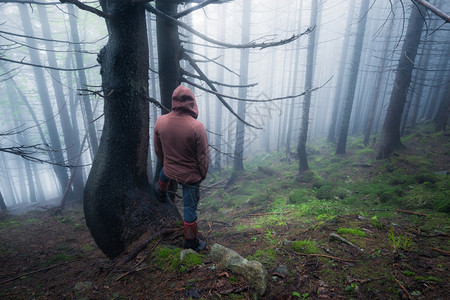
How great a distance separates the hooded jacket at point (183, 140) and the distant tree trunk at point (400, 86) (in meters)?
10.6

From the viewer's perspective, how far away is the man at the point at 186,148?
290 cm

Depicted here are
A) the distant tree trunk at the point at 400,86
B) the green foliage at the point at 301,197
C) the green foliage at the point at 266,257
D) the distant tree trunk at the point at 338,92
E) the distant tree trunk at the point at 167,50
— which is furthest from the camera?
the distant tree trunk at the point at 338,92

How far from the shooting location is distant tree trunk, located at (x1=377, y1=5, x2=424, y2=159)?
8.66 metres

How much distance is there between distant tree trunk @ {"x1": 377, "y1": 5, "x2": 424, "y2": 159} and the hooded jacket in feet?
34.9

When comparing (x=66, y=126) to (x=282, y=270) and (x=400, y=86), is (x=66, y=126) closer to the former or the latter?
(x=282, y=270)

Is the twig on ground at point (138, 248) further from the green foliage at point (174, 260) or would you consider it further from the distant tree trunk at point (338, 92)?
the distant tree trunk at point (338, 92)

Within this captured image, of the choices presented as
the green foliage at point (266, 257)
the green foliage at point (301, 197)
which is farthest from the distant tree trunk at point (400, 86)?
the green foliage at point (266, 257)

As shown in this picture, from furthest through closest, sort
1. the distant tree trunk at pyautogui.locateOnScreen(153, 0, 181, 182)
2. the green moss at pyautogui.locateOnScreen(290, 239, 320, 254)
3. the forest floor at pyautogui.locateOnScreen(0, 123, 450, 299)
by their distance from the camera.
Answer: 1. the distant tree trunk at pyautogui.locateOnScreen(153, 0, 181, 182)
2. the green moss at pyautogui.locateOnScreen(290, 239, 320, 254)
3. the forest floor at pyautogui.locateOnScreen(0, 123, 450, 299)

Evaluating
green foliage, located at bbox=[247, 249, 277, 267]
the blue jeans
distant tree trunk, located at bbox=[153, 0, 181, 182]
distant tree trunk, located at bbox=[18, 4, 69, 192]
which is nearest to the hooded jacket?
the blue jeans

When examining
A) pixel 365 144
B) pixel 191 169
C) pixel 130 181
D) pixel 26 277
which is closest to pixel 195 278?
pixel 191 169

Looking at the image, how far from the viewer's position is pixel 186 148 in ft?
9.66

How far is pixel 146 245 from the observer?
279cm

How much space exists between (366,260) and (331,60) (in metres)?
43.4

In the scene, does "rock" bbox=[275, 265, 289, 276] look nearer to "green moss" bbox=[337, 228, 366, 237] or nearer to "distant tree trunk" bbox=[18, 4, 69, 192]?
"green moss" bbox=[337, 228, 366, 237]
